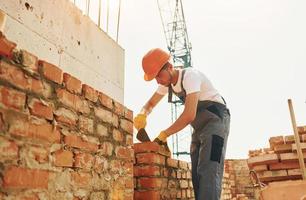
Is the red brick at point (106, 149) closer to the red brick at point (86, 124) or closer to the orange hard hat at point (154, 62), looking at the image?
the red brick at point (86, 124)

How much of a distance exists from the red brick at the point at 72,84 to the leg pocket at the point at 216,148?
127 centimetres

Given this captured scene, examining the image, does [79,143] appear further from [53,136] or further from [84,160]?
[53,136]

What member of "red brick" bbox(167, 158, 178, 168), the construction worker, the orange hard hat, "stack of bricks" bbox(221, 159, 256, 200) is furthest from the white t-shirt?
"stack of bricks" bbox(221, 159, 256, 200)

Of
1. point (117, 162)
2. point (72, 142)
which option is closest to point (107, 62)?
point (117, 162)

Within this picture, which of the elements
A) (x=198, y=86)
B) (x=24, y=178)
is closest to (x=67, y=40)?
(x=198, y=86)

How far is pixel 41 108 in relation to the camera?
4.49 feet

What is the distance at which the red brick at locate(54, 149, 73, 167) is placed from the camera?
143cm

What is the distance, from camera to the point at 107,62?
2.96m

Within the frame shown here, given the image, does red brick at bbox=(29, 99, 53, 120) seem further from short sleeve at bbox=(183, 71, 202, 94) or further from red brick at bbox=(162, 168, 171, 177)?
red brick at bbox=(162, 168, 171, 177)

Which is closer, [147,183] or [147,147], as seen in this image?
[147,183]

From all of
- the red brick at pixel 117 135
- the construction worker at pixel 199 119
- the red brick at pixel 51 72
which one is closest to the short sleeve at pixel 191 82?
the construction worker at pixel 199 119

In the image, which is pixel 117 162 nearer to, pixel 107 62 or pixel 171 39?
pixel 107 62

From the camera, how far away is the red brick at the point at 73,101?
1514 millimetres

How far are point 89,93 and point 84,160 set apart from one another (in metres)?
0.39
